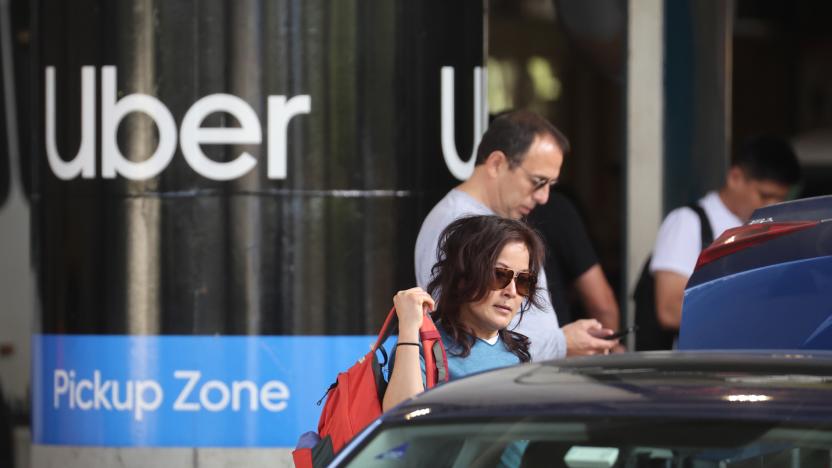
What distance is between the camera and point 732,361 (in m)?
3.15

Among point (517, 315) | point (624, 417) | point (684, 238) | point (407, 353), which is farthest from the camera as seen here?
point (684, 238)

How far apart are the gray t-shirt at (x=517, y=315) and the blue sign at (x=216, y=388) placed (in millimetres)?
1334

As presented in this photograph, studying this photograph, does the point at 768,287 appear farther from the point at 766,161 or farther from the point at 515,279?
the point at 766,161

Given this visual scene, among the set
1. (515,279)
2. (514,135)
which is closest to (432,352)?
(515,279)

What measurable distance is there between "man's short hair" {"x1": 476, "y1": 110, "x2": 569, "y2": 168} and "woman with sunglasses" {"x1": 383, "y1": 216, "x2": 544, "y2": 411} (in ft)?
3.44

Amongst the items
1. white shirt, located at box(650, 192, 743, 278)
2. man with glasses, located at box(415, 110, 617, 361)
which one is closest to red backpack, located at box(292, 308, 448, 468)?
man with glasses, located at box(415, 110, 617, 361)

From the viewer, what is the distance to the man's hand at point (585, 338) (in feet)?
16.6

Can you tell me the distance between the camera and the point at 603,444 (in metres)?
2.79

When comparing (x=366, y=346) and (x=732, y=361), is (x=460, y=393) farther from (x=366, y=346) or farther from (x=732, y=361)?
(x=366, y=346)

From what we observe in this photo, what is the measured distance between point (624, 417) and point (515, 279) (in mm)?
1413

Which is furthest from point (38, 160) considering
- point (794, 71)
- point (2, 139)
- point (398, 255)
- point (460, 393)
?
point (794, 71)

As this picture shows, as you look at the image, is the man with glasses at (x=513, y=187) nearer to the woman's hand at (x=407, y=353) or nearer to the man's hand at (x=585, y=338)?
the man's hand at (x=585, y=338)

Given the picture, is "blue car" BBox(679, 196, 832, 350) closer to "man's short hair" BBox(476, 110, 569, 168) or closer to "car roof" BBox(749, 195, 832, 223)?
"car roof" BBox(749, 195, 832, 223)

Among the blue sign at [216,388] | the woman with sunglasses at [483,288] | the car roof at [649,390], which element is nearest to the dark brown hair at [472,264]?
the woman with sunglasses at [483,288]
